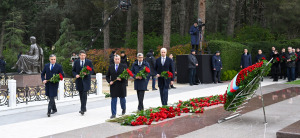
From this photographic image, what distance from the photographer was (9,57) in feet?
136

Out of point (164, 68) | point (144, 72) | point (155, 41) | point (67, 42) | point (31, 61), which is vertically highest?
point (67, 42)

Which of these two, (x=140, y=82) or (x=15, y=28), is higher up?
(x=15, y=28)

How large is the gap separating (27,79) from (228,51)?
1244 cm

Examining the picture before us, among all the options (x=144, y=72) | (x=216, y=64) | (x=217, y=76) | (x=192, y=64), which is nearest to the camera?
(x=144, y=72)

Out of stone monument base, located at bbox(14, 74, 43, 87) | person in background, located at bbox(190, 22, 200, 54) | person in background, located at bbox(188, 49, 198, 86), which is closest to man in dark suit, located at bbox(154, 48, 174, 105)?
stone monument base, located at bbox(14, 74, 43, 87)

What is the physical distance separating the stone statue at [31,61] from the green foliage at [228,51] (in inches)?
423

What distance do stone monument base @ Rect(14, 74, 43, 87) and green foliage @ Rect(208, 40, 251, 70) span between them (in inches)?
434

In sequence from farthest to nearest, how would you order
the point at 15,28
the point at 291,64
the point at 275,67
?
Answer: the point at 15,28 → the point at 275,67 → the point at 291,64

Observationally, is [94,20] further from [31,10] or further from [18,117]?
[18,117]

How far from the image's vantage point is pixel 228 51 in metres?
22.6

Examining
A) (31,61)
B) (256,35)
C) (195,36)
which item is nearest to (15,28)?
(256,35)

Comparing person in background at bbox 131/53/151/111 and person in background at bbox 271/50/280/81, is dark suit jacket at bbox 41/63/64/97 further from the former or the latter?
person in background at bbox 271/50/280/81

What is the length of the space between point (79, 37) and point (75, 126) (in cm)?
3655

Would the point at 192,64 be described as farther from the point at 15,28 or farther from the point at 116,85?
the point at 15,28
